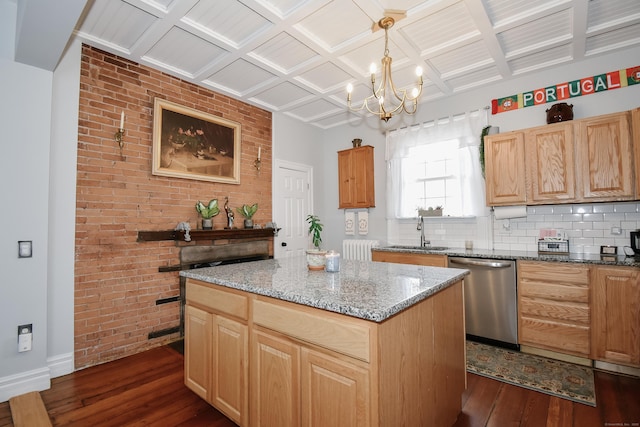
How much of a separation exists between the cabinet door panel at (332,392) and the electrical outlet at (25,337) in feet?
8.00

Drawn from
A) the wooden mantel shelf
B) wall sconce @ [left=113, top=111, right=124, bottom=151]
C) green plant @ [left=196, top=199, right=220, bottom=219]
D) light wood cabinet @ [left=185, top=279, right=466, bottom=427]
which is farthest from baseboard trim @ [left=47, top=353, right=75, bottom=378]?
wall sconce @ [left=113, top=111, right=124, bottom=151]

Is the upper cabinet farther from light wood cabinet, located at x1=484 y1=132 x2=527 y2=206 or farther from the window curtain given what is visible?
the window curtain

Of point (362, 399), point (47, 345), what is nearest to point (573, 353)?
point (362, 399)

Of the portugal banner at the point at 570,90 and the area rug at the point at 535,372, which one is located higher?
the portugal banner at the point at 570,90

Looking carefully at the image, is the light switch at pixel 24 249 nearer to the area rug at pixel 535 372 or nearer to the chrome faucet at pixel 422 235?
the area rug at pixel 535 372

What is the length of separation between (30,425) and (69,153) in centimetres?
214

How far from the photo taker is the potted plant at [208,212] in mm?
3584

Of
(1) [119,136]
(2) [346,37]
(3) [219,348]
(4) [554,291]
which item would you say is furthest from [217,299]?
(4) [554,291]

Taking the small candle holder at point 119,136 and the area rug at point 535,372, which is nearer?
the area rug at point 535,372

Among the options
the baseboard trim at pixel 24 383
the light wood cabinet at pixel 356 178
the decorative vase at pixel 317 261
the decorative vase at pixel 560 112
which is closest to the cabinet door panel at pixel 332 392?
the decorative vase at pixel 317 261

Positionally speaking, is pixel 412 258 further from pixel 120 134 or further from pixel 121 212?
pixel 120 134

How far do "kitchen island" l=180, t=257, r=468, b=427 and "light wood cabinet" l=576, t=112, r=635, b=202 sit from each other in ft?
6.84

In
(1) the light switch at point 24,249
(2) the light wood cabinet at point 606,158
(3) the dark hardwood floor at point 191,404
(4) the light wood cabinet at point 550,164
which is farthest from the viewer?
(4) the light wood cabinet at point 550,164

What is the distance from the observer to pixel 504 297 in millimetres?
2990
